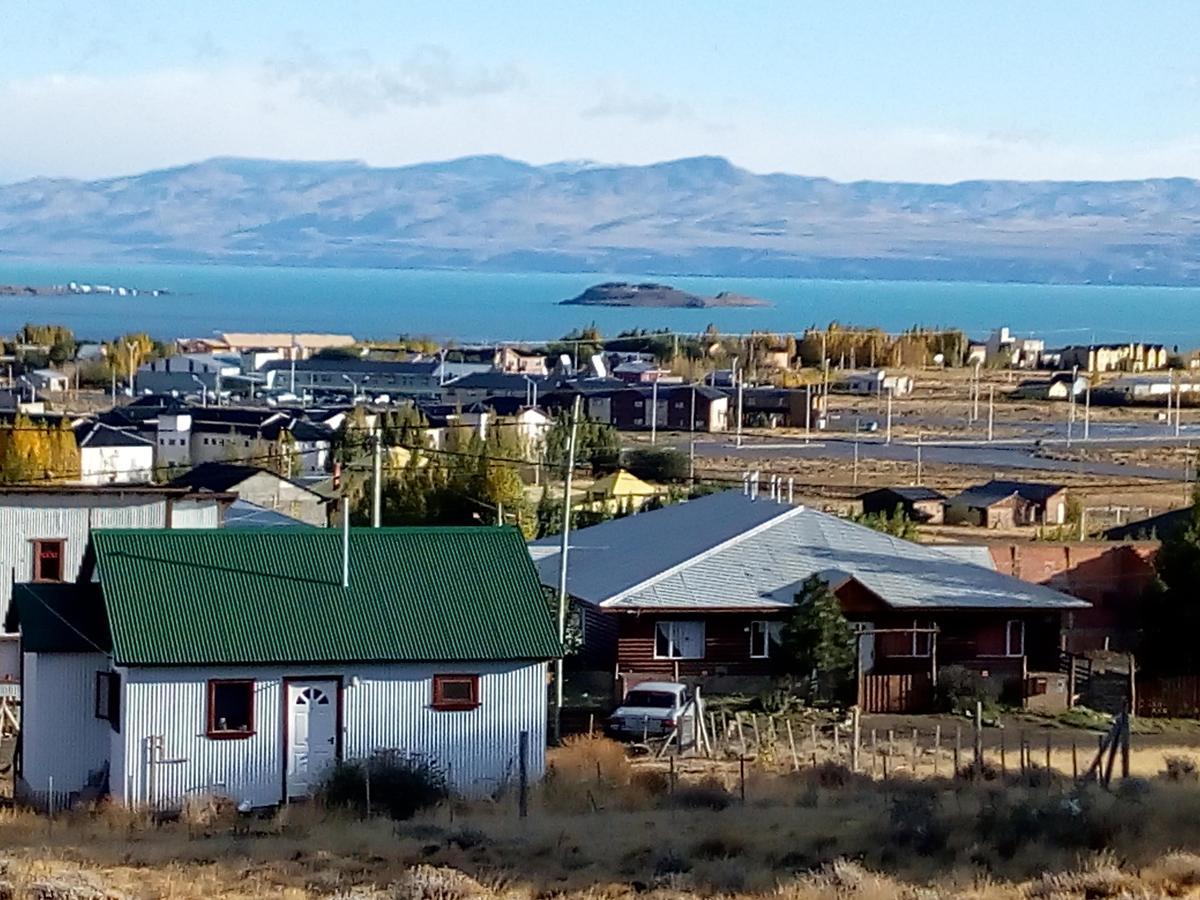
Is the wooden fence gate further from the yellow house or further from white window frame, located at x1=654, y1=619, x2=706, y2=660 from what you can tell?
the yellow house

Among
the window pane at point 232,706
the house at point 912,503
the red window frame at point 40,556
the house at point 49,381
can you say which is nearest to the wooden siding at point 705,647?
the red window frame at point 40,556

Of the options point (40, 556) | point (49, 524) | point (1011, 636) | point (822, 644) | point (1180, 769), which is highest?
point (49, 524)

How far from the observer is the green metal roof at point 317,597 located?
23688 millimetres

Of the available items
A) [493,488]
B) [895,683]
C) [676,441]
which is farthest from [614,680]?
[676,441]

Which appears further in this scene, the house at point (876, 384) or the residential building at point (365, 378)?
the house at point (876, 384)

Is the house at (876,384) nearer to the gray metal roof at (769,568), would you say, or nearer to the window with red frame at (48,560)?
the gray metal roof at (769,568)

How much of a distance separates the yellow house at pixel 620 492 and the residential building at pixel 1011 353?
316 feet

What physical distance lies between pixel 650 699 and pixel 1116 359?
13289 cm

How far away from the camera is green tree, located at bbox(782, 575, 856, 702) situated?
3259 centimetres

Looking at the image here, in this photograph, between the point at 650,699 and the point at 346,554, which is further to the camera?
the point at 650,699

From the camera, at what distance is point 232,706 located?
77.4 ft

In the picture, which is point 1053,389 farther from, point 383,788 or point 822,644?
point 383,788

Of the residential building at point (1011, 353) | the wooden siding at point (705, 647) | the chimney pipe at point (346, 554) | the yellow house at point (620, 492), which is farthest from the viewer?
the residential building at point (1011, 353)

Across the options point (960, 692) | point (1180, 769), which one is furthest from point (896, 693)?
point (1180, 769)
